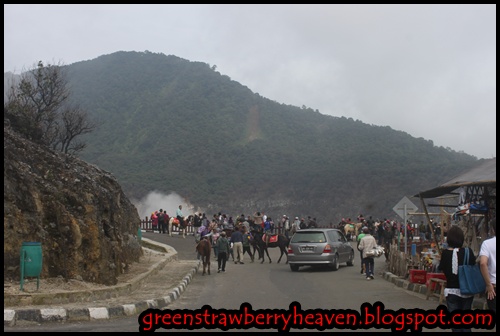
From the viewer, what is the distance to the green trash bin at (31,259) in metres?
12.6

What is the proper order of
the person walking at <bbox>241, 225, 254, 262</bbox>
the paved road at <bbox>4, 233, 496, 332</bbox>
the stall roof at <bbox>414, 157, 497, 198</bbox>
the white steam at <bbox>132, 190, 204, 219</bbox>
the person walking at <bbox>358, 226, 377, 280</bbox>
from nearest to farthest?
the paved road at <bbox>4, 233, 496, 332</bbox>, the stall roof at <bbox>414, 157, 497, 198</bbox>, the person walking at <bbox>358, 226, 377, 280</bbox>, the person walking at <bbox>241, 225, 254, 262</bbox>, the white steam at <bbox>132, 190, 204, 219</bbox>

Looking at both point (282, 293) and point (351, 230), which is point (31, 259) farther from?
point (351, 230)

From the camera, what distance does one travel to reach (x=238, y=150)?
89.4 meters

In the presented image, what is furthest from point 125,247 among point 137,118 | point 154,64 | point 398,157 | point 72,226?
point 154,64

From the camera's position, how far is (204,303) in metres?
14.1

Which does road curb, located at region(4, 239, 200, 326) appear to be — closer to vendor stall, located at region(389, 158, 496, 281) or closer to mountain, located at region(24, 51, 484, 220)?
vendor stall, located at region(389, 158, 496, 281)

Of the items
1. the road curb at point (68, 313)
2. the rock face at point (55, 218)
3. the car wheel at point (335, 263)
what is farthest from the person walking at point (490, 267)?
the car wheel at point (335, 263)

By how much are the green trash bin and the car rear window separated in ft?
36.2

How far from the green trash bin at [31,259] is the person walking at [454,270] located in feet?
27.5

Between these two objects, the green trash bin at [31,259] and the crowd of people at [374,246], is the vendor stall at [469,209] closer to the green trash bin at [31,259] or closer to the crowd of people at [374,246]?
the crowd of people at [374,246]

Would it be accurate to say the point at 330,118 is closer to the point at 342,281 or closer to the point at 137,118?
the point at 137,118

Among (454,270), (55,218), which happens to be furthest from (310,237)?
(454,270)

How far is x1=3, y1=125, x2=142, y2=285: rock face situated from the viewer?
13844 mm

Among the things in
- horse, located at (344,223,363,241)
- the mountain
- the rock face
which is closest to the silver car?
the rock face
